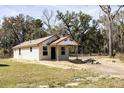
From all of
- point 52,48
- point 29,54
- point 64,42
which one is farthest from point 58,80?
point 29,54

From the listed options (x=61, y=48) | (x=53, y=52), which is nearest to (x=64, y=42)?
(x=61, y=48)

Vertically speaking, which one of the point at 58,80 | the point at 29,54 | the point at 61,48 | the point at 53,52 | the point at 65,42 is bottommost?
the point at 58,80

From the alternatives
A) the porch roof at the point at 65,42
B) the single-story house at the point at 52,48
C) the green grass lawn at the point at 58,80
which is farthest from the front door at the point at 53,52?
the green grass lawn at the point at 58,80

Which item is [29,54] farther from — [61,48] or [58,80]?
[58,80]

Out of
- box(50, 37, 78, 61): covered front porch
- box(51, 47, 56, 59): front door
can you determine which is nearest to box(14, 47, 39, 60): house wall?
box(51, 47, 56, 59): front door

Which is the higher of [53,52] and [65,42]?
[65,42]

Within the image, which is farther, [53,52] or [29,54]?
[29,54]

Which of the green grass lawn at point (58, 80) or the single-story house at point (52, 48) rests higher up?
the single-story house at point (52, 48)

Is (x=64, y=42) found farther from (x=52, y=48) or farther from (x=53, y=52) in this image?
(x=53, y=52)

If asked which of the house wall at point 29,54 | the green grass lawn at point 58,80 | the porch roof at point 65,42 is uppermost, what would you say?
the porch roof at point 65,42

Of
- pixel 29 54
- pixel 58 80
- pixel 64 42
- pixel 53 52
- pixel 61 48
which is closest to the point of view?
pixel 58 80

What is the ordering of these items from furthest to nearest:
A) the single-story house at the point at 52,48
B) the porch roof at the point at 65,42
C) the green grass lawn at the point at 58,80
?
the single-story house at the point at 52,48, the porch roof at the point at 65,42, the green grass lawn at the point at 58,80

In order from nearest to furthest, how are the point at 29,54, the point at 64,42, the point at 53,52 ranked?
the point at 64,42 → the point at 53,52 → the point at 29,54

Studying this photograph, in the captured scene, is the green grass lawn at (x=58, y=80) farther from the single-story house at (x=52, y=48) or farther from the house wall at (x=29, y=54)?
the house wall at (x=29, y=54)
